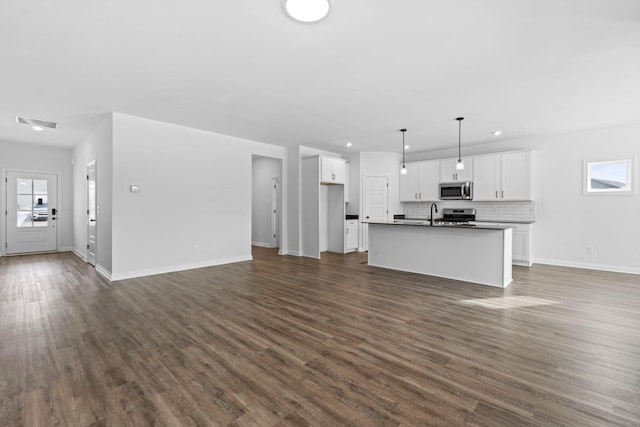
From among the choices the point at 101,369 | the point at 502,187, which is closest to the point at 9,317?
the point at 101,369

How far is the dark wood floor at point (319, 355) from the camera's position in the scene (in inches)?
69.6

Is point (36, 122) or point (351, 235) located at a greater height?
point (36, 122)

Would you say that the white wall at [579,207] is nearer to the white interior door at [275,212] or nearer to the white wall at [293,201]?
the white wall at [293,201]

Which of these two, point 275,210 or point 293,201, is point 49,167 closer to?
point 275,210

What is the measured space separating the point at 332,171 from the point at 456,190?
311cm

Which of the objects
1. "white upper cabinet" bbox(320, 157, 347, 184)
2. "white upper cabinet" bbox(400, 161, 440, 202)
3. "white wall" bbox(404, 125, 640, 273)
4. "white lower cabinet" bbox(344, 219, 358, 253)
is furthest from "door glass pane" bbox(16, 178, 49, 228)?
"white wall" bbox(404, 125, 640, 273)

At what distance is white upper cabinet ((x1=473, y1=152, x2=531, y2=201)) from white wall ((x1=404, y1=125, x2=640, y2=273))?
315mm

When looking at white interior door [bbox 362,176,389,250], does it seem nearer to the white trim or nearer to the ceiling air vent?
the white trim

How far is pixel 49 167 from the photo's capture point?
25.4ft

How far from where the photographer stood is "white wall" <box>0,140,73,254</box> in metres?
7.19

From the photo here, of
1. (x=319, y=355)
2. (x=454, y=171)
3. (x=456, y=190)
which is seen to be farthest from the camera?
(x=454, y=171)

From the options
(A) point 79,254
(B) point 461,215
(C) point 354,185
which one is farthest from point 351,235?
(A) point 79,254

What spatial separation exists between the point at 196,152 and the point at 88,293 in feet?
10.00

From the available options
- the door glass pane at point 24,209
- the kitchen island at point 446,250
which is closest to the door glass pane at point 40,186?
the door glass pane at point 24,209
